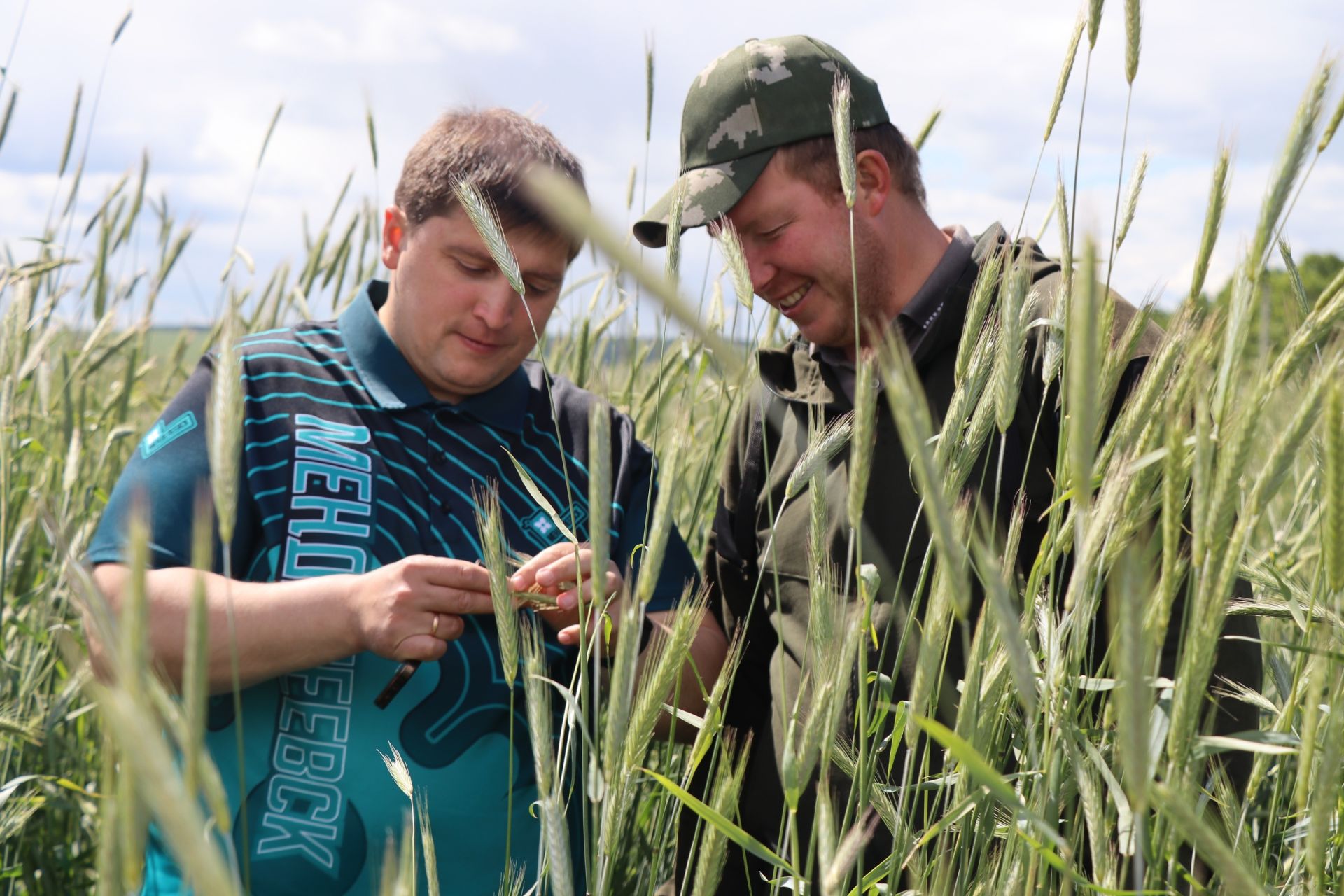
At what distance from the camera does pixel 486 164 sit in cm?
166

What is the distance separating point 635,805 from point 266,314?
1794 mm

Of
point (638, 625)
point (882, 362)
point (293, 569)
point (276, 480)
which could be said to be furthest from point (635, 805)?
point (882, 362)

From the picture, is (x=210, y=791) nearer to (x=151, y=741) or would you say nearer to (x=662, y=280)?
(x=151, y=741)

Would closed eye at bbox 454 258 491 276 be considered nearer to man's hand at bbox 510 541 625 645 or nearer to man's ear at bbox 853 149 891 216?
man's hand at bbox 510 541 625 645

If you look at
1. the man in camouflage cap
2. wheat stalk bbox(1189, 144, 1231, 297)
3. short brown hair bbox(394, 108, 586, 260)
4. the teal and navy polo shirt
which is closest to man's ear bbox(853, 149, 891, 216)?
the man in camouflage cap

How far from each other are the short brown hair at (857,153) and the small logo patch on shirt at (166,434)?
1.05 meters

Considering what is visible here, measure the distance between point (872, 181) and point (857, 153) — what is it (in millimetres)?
86

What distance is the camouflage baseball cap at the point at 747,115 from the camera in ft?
6.03

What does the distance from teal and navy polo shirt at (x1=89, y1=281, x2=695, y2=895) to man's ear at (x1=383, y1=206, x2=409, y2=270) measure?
0.48 ft

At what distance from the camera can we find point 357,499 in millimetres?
1540

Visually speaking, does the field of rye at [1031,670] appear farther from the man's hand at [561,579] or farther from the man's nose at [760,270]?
the man's nose at [760,270]

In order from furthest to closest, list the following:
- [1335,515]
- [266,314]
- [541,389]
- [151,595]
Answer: [266,314]
[541,389]
[151,595]
[1335,515]

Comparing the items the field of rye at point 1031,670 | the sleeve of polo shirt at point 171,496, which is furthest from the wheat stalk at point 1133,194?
the sleeve of polo shirt at point 171,496

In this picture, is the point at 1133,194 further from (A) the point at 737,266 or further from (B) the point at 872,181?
(B) the point at 872,181
